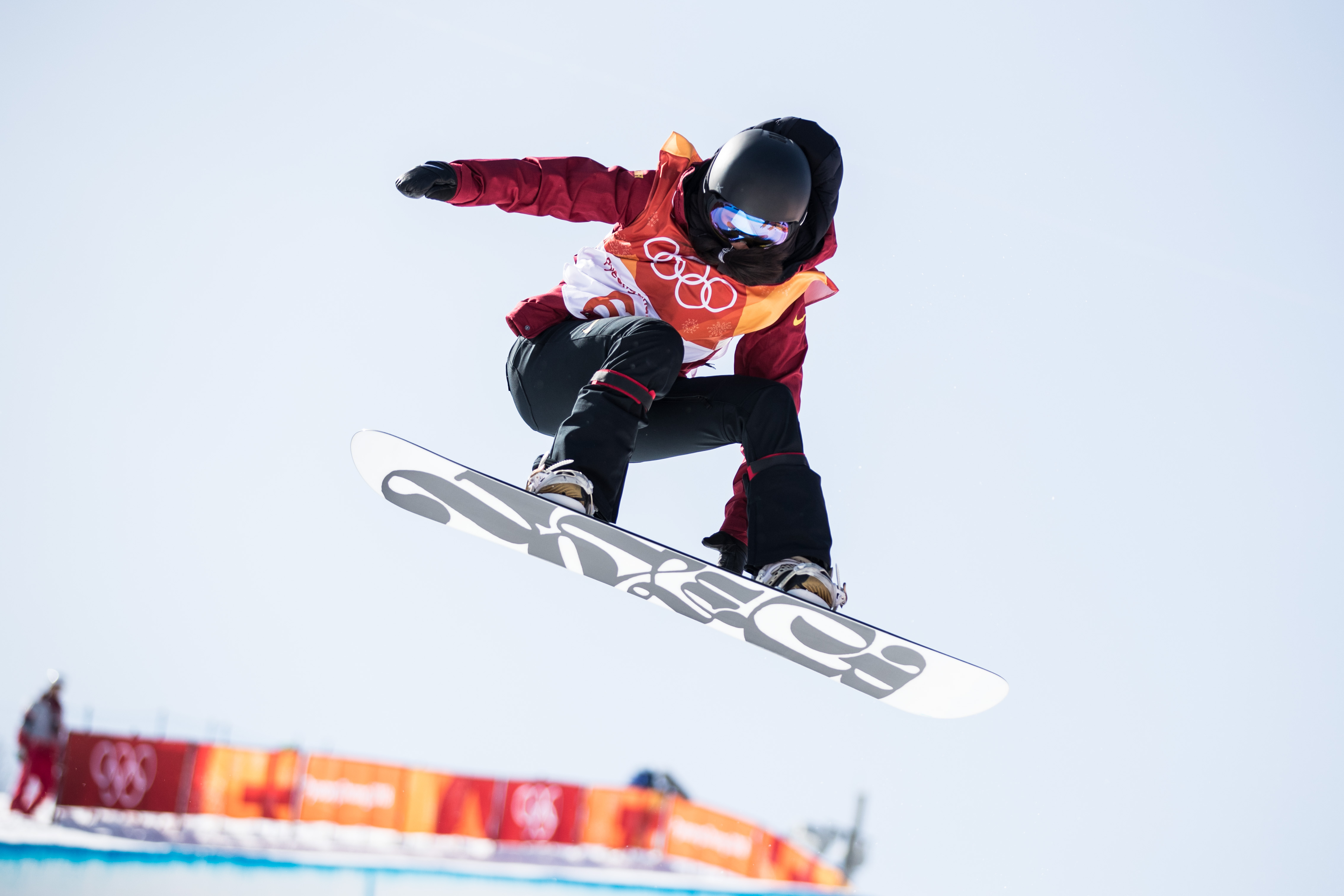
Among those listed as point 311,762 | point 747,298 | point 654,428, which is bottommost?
point 311,762

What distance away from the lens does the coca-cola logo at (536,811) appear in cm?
1302

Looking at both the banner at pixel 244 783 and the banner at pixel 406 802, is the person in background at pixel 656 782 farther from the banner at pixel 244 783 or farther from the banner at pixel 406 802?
the banner at pixel 244 783

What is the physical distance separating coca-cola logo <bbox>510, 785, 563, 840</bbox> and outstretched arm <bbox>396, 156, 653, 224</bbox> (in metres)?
10.6

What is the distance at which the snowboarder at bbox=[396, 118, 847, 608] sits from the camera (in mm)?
3420

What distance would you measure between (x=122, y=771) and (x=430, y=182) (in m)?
8.15

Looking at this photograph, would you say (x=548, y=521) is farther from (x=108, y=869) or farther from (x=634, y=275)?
(x=108, y=869)

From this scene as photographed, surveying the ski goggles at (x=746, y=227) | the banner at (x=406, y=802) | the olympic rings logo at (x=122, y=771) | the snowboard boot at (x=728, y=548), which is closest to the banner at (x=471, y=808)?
the banner at (x=406, y=802)

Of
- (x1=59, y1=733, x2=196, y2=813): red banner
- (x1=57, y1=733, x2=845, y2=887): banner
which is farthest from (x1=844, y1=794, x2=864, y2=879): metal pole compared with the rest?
(x1=59, y1=733, x2=196, y2=813): red banner

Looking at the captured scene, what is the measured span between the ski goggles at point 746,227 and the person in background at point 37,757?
8.65 metres

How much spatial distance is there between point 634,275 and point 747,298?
41 centimetres

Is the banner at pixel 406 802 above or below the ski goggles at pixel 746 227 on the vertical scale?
below

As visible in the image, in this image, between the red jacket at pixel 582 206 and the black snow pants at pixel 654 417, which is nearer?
the black snow pants at pixel 654 417

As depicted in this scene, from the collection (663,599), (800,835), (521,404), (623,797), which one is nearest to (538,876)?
(663,599)

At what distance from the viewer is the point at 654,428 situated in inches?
151
